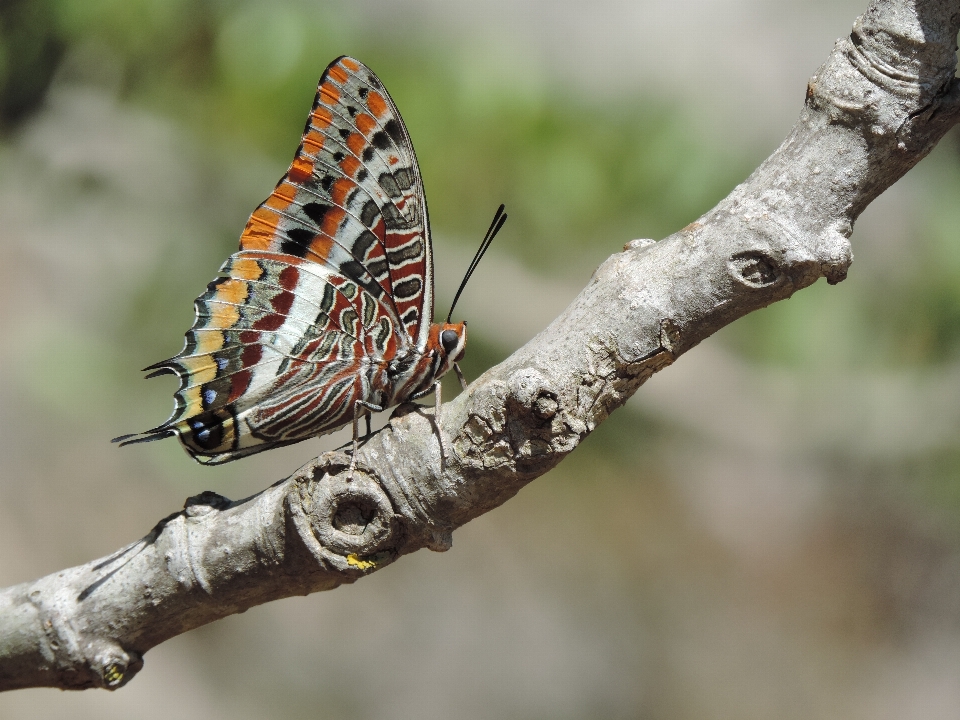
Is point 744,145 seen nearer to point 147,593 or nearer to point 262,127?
point 262,127

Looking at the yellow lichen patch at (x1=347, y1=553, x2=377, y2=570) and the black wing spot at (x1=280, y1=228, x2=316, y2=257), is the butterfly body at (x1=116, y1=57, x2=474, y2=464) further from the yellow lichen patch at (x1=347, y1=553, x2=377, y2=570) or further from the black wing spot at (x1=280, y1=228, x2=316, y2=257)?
the yellow lichen patch at (x1=347, y1=553, x2=377, y2=570)

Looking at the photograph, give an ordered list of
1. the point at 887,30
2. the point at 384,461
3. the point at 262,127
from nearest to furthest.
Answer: the point at 887,30
the point at 384,461
the point at 262,127

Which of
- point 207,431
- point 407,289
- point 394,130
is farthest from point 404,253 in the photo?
point 207,431

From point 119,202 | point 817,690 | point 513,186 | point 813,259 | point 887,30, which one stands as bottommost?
point 817,690

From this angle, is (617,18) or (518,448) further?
(617,18)

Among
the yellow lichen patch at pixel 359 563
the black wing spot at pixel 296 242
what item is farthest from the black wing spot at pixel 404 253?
the yellow lichen patch at pixel 359 563

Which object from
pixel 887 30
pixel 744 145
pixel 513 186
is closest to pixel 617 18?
pixel 744 145

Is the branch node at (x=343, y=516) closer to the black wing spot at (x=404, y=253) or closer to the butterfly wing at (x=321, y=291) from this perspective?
the butterfly wing at (x=321, y=291)
